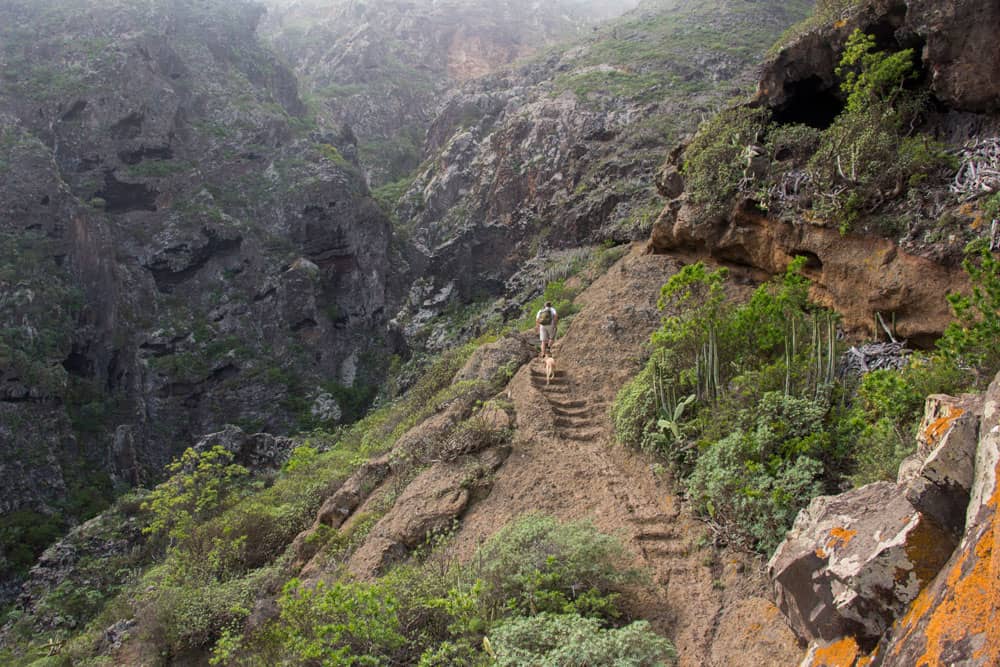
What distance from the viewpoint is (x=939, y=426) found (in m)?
3.80

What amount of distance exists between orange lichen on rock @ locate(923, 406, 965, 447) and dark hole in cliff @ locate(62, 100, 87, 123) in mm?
39138

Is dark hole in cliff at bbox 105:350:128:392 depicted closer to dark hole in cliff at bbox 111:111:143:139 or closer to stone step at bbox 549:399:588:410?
dark hole in cliff at bbox 111:111:143:139

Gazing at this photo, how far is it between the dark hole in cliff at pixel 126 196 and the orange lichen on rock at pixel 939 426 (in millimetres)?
35176

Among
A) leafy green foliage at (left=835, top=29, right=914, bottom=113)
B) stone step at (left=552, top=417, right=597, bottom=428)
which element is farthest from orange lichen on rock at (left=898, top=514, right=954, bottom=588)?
leafy green foliage at (left=835, top=29, right=914, bottom=113)

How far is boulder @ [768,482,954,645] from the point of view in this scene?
3.35 metres

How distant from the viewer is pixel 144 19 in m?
39.6

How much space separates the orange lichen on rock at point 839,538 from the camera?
3.78 m

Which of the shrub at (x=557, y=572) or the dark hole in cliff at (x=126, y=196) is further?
the dark hole in cliff at (x=126, y=196)

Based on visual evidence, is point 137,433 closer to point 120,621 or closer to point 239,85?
point 120,621

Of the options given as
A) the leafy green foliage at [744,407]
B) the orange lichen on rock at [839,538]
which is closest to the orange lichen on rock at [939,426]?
the orange lichen on rock at [839,538]

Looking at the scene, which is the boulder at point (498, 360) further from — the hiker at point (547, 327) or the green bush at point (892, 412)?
the green bush at point (892, 412)

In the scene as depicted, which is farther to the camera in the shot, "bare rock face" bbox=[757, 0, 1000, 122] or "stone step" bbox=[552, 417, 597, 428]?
"stone step" bbox=[552, 417, 597, 428]

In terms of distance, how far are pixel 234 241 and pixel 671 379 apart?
1149 inches

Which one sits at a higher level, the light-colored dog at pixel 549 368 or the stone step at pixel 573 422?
the light-colored dog at pixel 549 368
